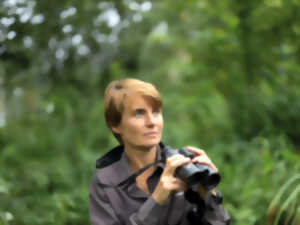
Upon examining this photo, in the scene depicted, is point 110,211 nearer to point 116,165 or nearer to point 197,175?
point 116,165

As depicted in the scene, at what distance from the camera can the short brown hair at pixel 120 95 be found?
163 cm

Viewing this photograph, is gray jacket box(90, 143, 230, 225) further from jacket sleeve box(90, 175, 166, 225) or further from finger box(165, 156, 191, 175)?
finger box(165, 156, 191, 175)

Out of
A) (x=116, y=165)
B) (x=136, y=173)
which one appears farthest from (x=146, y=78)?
(x=136, y=173)

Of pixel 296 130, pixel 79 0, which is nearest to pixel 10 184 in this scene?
pixel 79 0

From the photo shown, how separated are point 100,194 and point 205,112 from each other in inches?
154

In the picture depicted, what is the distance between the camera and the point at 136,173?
1.61 meters

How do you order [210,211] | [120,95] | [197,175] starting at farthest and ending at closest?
[120,95], [210,211], [197,175]

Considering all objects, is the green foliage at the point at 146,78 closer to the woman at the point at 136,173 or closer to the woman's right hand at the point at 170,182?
the woman at the point at 136,173

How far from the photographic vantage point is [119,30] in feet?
18.5

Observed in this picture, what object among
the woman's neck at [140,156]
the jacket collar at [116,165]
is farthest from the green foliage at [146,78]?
the woman's neck at [140,156]

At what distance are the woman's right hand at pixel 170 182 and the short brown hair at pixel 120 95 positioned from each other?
31 centimetres

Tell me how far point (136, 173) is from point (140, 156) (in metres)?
0.10

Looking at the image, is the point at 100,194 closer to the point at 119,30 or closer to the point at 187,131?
the point at 187,131

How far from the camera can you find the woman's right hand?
1.43 metres
